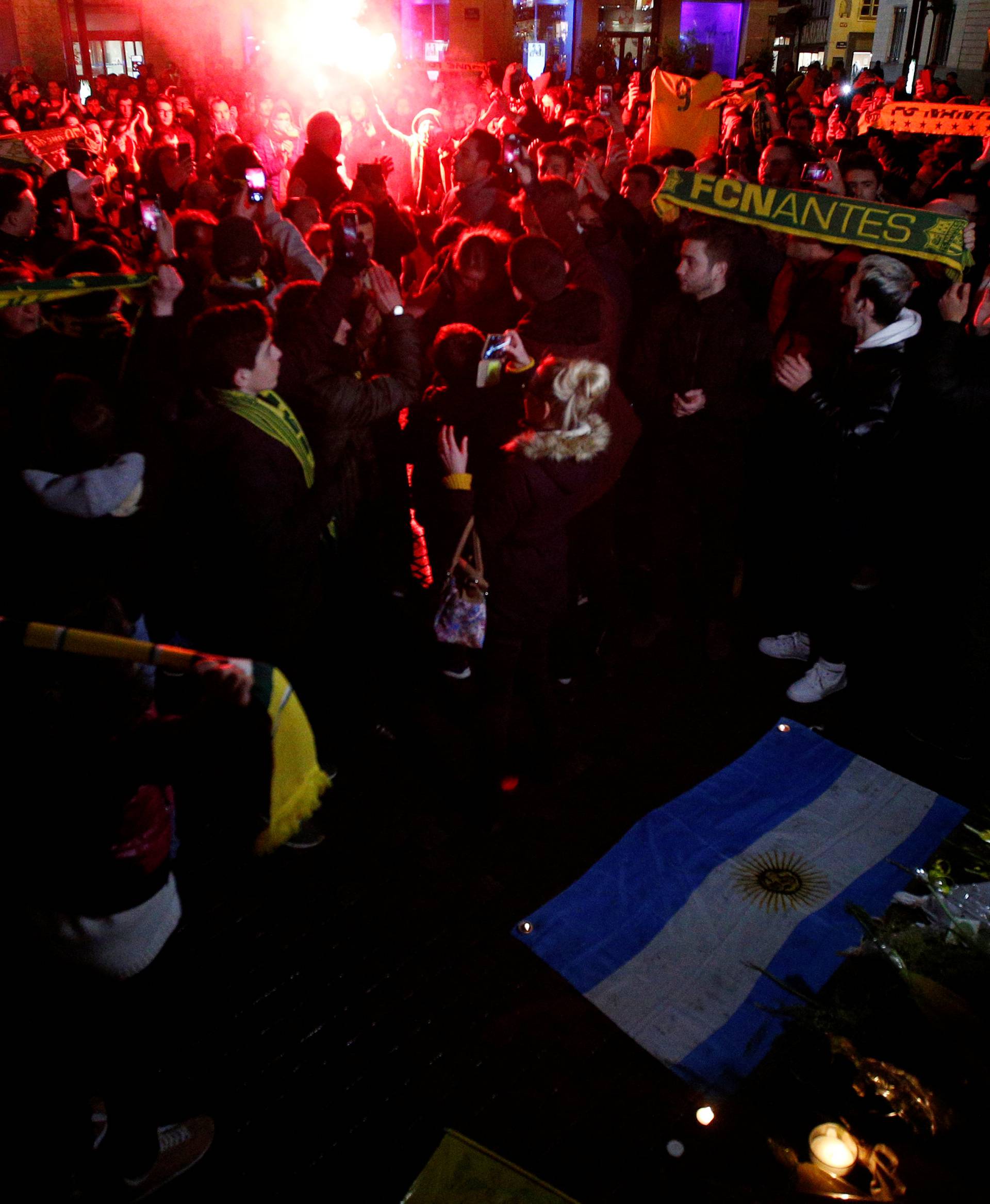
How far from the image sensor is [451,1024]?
126 inches

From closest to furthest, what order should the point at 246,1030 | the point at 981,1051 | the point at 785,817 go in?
the point at 981,1051, the point at 246,1030, the point at 785,817

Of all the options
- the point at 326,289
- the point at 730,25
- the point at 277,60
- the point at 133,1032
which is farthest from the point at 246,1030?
the point at 730,25

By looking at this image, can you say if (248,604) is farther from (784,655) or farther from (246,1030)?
(784,655)

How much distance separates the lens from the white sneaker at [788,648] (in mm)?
5227

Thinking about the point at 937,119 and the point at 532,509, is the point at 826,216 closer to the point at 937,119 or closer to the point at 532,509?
the point at 532,509

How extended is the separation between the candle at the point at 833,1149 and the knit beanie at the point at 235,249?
458 centimetres

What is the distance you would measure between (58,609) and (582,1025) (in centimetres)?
233

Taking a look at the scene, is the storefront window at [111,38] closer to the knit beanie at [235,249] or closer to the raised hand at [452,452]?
the knit beanie at [235,249]

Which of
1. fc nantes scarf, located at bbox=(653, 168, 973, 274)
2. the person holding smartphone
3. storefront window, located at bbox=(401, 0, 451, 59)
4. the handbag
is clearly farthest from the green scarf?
storefront window, located at bbox=(401, 0, 451, 59)

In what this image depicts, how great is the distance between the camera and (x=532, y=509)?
3.53 m

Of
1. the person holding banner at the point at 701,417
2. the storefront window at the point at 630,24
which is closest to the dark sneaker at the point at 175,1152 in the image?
the person holding banner at the point at 701,417

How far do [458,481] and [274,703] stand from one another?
1.94m

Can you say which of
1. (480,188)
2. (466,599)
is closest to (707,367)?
(466,599)

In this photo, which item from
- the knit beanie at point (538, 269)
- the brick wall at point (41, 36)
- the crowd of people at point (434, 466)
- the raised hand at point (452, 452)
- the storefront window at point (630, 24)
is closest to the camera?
the crowd of people at point (434, 466)
